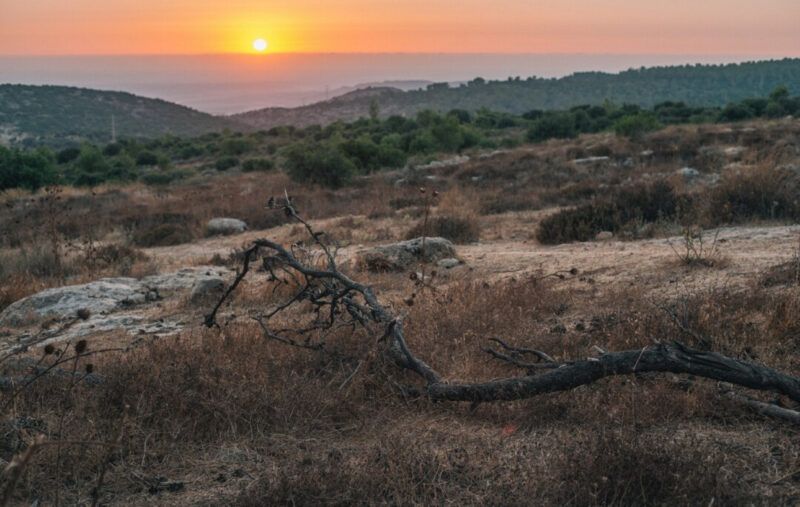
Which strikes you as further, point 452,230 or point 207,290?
point 452,230

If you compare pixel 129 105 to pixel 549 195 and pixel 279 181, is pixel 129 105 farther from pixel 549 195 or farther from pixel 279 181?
pixel 549 195

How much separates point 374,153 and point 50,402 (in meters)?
21.0

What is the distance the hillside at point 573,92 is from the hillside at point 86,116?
10.6m

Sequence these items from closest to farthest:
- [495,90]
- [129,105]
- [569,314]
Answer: [569,314] < [129,105] < [495,90]

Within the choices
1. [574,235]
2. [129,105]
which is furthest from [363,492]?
[129,105]

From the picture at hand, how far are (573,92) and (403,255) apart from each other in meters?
100

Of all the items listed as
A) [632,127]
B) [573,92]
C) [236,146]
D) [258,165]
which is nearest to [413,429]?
[632,127]

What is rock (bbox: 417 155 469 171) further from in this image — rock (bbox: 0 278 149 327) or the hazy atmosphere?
rock (bbox: 0 278 149 327)

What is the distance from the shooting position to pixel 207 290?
739 centimetres

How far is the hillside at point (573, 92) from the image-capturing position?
9431 centimetres

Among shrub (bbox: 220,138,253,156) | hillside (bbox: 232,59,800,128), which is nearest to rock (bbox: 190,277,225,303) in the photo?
shrub (bbox: 220,138,253,156)

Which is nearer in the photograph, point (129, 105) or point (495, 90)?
point (129, 105)

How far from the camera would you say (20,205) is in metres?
19.0

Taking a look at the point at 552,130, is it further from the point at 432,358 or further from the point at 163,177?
the point at 432,358
